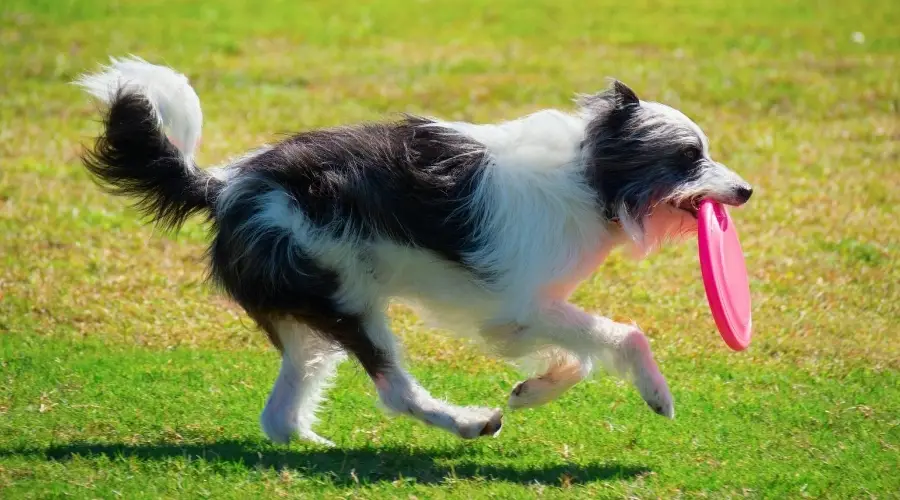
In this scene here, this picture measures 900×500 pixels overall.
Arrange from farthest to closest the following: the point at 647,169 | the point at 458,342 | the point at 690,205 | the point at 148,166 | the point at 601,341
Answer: the point at 458,342
the point at 148,166
the point at 690,205
the point at 647,169
the point at 601,341

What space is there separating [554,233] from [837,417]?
1.91 m

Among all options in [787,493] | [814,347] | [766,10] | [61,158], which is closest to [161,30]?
[61,158]

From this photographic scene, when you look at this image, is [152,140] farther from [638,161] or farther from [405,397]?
[638,161]

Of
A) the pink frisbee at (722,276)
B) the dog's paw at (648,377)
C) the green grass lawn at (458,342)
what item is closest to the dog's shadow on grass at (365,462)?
the green grass lawn at (458,342)

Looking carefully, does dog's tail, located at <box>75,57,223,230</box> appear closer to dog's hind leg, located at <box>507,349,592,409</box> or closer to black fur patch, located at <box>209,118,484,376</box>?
black fur patch, located at <box>209,118,484,376</box>

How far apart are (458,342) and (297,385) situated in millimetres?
1785

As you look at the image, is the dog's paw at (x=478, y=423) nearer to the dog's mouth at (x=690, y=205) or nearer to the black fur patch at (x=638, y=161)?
the black fur patch at (x=638, y=161)

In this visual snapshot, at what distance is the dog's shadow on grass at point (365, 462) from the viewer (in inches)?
217

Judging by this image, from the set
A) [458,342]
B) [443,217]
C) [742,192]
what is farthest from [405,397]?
[458,342]

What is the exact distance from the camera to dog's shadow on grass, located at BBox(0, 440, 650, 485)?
18.1ft

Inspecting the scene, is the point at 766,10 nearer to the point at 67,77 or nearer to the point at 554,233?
the point at 67,77

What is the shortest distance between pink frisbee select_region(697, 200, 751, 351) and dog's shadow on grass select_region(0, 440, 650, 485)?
2.79 feet

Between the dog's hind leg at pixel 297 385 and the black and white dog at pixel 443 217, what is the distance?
0.09 metres

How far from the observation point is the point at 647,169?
5703 millimetres
